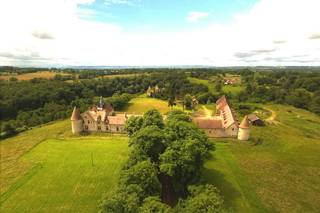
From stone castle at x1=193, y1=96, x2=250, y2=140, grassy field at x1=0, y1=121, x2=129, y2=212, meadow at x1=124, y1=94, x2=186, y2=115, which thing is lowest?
grassy field at x1=0, y1=121, x2=129, y2=212

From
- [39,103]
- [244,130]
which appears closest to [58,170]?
[244,130]

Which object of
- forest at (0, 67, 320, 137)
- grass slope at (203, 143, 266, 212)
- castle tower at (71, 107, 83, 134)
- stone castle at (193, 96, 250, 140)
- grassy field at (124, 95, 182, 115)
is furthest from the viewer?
grassy field at (124, 95, 182, 115)

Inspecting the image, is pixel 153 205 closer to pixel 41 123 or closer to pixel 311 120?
pixel 41 123

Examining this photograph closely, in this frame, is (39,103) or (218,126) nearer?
(218,126)

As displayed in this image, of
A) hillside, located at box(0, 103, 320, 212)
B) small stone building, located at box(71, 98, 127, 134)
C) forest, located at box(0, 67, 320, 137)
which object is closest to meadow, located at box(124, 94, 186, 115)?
forest, located at box(0, 67, 320, 137)

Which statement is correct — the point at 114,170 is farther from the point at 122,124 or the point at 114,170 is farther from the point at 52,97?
the point at 52,97

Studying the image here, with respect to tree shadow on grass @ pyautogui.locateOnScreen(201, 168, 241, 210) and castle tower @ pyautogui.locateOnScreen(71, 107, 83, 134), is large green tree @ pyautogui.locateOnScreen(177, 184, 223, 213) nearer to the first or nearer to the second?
tree shadow on grass @ pyautogui.locateOnScreen(201, 168, 241, 210)

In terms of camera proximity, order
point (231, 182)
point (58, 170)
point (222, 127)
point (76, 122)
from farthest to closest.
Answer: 1. point (76, 122)
2. point (222, 127)
3. point (58, 170)
4. point (231, 182)
